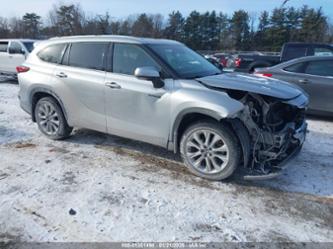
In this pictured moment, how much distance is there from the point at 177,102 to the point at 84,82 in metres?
1.62

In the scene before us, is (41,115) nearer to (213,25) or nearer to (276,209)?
(276,209)

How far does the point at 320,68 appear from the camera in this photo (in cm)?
689

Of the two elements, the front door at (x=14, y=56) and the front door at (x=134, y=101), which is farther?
the front door at (x=14, y=56)

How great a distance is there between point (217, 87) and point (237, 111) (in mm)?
417

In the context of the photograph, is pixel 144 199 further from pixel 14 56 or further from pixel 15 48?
pixel 15 48

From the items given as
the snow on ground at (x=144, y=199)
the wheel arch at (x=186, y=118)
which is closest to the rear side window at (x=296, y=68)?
the snow on ground at (x=144, y=199)

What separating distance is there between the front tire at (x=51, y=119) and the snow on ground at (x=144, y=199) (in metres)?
0.31

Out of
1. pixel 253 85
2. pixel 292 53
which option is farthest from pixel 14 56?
pixel 253 85

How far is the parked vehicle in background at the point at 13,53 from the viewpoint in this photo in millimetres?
12305

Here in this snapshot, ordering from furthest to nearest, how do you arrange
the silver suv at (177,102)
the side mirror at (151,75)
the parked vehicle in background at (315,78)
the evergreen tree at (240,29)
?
the evergreen tree at (240,29) < the parked vehicle in background at (315,78) < the side mirror at (151,75) < the silver suv at (177,102)

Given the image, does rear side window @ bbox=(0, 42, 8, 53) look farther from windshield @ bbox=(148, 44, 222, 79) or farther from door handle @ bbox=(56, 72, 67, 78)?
windshield @ bbox=(148, 44, 222, 79)

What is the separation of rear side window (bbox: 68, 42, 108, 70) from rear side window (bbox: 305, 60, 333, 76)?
4680mm

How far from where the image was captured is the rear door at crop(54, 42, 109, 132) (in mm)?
4680

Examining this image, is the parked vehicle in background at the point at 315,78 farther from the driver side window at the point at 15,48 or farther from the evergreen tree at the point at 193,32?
the evergreen tree at the point at 193,32
